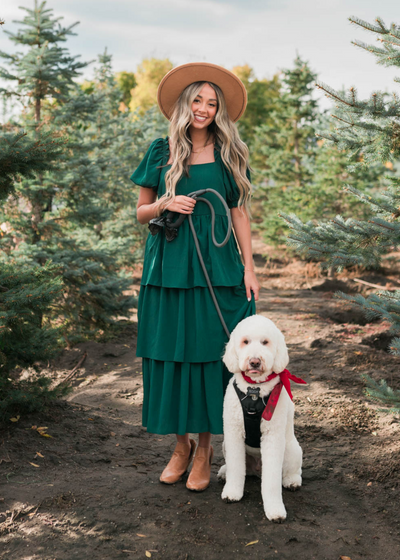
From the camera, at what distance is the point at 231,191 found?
3.11m

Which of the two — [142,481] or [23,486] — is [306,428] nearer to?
[142,481]

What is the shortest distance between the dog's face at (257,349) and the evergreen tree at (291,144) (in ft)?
30.2

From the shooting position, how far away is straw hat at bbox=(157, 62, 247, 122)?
2954 millimetres

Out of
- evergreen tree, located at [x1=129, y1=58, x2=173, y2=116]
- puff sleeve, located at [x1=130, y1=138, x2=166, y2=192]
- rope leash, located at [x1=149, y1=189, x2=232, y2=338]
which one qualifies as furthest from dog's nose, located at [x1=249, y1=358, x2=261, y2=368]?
evergreen tree, located at [x1=129, y1=58, x2=173, y2=116]

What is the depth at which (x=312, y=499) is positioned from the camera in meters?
2.91

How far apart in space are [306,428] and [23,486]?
2.22m

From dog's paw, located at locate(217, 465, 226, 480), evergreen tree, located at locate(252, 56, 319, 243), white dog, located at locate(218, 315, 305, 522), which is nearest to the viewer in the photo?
white dog, located at locate(218, 315, 305, 522)

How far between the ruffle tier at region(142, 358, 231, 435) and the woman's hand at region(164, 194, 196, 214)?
3.01 ft

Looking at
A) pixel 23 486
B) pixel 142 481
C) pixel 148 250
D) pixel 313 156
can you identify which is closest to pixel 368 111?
pixel 148 250

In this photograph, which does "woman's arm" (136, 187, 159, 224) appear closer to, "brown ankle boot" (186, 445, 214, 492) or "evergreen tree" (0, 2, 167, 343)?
"brown ankle boot" (186, 445, 214, 492)

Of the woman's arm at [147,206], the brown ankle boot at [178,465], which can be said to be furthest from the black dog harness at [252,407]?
the woman's arm at [147,206]

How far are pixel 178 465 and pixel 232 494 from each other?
48 centimetres

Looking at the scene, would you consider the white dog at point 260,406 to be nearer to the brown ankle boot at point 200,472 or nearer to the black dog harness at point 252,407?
the black dog harness at point 252,407

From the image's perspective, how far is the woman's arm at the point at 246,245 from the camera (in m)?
3.06
